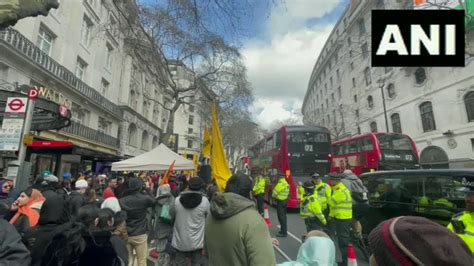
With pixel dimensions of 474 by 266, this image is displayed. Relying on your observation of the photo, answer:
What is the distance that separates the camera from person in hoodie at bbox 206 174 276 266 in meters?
1.97

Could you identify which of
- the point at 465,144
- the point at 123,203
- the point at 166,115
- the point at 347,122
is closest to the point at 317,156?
the point at 123,203

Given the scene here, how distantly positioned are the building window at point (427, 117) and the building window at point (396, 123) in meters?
2.68

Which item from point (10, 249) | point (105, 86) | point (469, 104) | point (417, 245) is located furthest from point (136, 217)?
point (469, 104)

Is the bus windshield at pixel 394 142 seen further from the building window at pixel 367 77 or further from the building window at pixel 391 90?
the building window at pixel 367 77

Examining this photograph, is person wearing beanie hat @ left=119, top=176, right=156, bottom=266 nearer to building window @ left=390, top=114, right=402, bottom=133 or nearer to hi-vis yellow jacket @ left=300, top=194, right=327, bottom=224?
hi-vis yellow jacket @ left=300, top=194, right=327, bottom=224

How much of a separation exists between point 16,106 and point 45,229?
4253mm

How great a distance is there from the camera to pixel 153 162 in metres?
10.4

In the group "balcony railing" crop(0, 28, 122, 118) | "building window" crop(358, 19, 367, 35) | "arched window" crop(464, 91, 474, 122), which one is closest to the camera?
"balcony railing" crop(0, 28, 122, 118)

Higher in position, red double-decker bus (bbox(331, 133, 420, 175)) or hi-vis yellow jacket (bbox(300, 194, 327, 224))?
red double-decker bus (bbox(331, 133, 420, 175))

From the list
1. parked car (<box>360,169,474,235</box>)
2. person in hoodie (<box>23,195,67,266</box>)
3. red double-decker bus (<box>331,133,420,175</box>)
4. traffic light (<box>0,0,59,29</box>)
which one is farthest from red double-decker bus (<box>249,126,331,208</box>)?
traffic light (<box>0,0,59,29</box>)

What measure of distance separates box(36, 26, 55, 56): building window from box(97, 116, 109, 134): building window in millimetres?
7587

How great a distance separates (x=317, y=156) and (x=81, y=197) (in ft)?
34.4

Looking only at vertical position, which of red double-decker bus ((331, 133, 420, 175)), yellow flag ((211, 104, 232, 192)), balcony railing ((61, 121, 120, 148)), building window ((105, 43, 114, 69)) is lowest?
yellow flag ((211, 104, 232, 192))

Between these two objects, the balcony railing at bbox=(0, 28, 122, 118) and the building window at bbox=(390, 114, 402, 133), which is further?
the building window at bbox=(390, 114, 402, 133)
